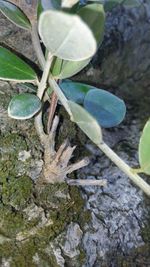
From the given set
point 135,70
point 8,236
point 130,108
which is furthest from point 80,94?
point 135,70

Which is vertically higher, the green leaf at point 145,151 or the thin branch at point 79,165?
the green leaf at point 145,151

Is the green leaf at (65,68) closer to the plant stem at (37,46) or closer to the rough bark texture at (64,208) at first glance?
the plant stem at (37,46)

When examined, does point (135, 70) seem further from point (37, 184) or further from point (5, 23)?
point (37, 184)

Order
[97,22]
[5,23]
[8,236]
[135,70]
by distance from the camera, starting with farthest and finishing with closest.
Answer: [135,70], [5,23], [8,236], [97,22]

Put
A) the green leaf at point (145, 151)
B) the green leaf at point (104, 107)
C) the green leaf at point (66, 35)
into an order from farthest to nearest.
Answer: the green leaf at point (104, 107)
the green leaf at point (145, 151)
the green leaf at point (66, 35)

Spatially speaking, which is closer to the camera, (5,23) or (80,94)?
(80,94)

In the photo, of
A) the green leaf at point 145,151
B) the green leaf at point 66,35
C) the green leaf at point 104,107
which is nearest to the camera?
the green leaf at point 66,35

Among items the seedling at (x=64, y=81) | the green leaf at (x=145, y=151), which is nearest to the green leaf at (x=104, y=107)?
the seedling at (x=64, y=81)
